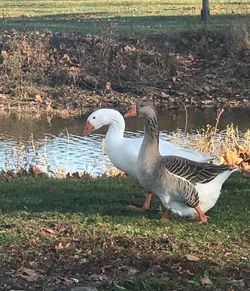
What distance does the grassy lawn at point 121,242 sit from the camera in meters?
6.09

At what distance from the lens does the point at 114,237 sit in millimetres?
6895

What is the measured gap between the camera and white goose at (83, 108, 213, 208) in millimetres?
9222

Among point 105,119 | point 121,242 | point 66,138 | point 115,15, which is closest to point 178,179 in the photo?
point 121,242

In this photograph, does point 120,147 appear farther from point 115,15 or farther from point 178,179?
point 115,15

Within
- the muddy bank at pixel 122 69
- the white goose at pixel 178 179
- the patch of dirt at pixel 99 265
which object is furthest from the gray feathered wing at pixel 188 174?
the muddy bank at pixel 122 69

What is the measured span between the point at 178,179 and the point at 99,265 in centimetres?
148

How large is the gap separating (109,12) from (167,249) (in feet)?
105

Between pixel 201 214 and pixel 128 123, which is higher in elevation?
pixel 201 214

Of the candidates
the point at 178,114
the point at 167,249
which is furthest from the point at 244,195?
the point at 178,114

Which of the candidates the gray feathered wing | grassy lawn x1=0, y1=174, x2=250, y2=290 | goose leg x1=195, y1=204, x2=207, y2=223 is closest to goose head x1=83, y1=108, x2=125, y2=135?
grassy lawn x1=0, y1=174, x2=250, y2=290

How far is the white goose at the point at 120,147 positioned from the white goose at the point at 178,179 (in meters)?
1.34

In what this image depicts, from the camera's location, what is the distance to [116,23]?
3158 cm

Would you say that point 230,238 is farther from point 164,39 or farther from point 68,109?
point 164,39

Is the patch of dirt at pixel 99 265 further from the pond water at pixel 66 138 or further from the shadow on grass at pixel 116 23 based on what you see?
the shadow on grass at pixel 116 23
